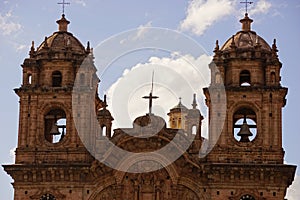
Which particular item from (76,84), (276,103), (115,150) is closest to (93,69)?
(76,84)

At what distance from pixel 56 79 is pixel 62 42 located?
5.97 ft

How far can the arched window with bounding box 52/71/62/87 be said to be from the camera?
54.3 metres

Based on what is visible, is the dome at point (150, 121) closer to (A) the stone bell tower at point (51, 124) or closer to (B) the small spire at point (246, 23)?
(A) the stone bell tower at point (51, 124)

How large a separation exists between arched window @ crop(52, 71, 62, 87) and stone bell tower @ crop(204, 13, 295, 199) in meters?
7.01

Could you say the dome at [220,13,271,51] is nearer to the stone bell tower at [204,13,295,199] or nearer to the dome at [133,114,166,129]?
the stone bell tower at [204,13,295,199]

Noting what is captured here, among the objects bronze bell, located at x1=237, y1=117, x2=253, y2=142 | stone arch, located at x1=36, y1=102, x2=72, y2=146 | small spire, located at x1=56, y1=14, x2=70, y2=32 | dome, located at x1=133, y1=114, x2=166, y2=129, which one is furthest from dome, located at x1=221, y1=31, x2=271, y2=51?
stone arch, located at x1=36, y1=102, x2=72, y2=146

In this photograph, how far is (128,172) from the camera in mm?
52156

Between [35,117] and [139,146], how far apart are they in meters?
→ 5.17

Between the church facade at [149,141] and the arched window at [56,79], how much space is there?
2 centimetres

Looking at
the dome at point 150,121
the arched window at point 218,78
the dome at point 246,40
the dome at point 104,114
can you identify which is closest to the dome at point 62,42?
the dome at point 104,114

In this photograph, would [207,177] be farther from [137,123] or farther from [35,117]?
[35,117]

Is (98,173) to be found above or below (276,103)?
below

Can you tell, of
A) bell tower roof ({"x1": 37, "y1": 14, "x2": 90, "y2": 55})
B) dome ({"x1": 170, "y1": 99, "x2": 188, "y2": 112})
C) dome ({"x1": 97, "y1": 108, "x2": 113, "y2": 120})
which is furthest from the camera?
dome ({"x1": 170, "y1": 99, "x2": 188, "y2": 112})

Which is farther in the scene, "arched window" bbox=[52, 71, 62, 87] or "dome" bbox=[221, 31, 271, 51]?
"arched window" bbox=[52, 71, 62, 87]
